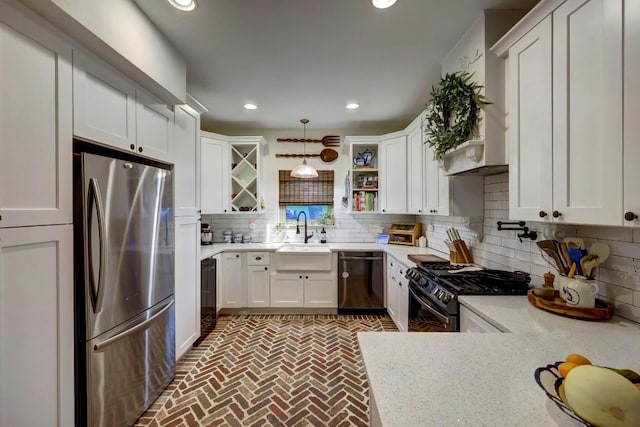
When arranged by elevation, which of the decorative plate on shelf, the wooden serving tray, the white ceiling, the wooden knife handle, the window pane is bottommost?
the wooden serving tray

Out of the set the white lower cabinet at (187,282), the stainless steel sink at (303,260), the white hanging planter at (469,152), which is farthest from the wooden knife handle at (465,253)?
the white lower cabinet at (187,282)

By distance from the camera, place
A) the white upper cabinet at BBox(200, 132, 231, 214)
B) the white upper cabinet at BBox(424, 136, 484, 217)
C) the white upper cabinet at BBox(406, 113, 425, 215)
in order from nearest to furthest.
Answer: the white upper cabinet at BBox(424, 136, 484, 217), the white upper cabinet at BBox(406, 113, 425, 215), the white upper cabinet at BBox(200, 132, 231, 214)

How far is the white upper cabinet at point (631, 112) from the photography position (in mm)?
948

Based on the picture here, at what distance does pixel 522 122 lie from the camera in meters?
1.49

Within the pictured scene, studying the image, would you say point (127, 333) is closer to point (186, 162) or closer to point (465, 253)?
point (186, 162)

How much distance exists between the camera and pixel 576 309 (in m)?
1.28

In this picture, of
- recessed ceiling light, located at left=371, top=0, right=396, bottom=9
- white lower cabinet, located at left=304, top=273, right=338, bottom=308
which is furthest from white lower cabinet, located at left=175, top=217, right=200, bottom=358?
recessed ceiling light, located at left=371, top=0, right=396, bottom=9

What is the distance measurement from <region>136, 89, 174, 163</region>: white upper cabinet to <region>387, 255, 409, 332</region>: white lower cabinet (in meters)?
2.42

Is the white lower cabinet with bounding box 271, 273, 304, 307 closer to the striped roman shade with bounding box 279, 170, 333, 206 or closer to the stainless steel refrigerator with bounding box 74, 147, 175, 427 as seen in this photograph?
the striped roman shade with bounding box 279, 170, 333, 206

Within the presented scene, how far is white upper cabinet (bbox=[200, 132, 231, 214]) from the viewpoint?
→ 12.0 feet

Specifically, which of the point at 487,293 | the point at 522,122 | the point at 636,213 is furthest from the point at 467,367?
the point at 522,122

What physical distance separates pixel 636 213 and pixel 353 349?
232 cm

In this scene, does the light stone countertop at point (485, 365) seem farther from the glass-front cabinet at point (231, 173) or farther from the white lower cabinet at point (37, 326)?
the glass-front cabinet at point (231, 173)

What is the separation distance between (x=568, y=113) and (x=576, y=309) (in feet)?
3.08
